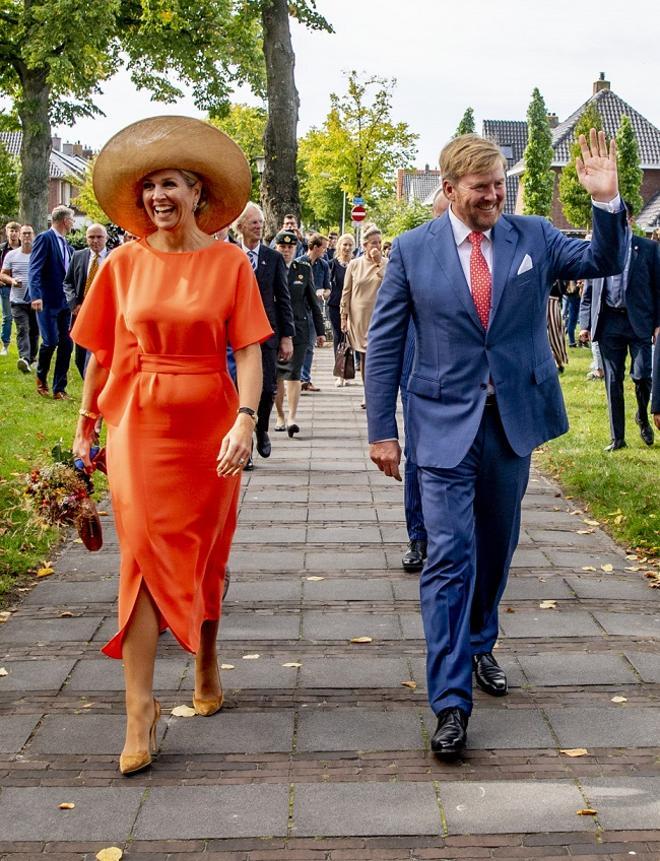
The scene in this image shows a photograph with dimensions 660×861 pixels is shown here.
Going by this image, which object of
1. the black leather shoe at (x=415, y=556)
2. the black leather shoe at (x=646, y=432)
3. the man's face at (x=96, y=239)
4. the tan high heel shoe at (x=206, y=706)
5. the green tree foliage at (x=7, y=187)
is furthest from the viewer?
the green tree foliage at (x=7, y=187)

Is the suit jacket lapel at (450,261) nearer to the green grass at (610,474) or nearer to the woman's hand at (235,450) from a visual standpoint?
the woman's hand at (235,450)

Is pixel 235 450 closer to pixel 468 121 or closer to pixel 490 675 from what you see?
pixel 490 675

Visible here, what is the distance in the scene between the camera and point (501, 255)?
468cm

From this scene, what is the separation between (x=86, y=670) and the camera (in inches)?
214

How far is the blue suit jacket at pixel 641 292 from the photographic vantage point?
11.8 m

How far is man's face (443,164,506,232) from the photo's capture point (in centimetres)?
457

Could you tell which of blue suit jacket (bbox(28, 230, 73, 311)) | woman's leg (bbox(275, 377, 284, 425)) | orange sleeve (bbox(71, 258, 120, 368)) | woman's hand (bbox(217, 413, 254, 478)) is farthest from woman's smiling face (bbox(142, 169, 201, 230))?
blue suit jacket (bbox(28, 230, 73, 311))

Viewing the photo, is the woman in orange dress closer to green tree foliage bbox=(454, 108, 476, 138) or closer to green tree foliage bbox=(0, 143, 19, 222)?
green tree foliage bbox=(0, 143, 19, 222)

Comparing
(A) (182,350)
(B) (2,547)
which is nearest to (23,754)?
(A) (182,350)

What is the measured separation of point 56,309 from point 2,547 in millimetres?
8269

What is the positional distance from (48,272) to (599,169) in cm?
1176

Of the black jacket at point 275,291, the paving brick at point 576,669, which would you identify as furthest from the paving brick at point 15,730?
the black jacket at point 275,291

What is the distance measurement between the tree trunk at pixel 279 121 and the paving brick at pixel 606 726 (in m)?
18.9

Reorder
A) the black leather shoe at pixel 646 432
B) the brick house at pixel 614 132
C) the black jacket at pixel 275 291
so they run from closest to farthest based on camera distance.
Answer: the black jacket at pixel 275 291
the black leather shoe at pixel 646 432
the brick house at pixel 614 132
